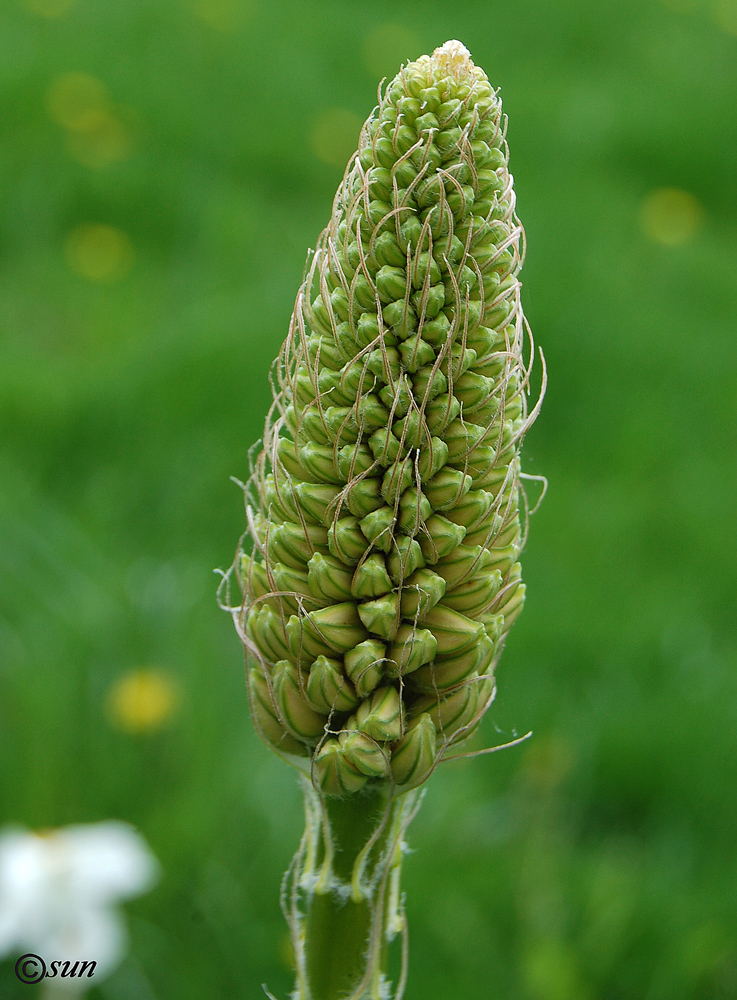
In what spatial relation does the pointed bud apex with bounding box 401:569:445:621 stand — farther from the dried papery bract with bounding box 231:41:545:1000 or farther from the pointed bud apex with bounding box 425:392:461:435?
the pointed bud apex with bounding box 425:392:461:435

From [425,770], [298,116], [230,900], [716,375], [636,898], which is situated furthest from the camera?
[298,116]

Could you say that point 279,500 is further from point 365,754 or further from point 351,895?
point 351,895

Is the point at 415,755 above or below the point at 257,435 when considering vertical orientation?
below

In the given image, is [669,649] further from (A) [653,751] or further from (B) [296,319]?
(B) [296,319]

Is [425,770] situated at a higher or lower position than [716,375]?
lower

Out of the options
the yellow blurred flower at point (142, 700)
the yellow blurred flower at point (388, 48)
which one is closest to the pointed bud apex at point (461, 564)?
the yellow blurred flower at point (142, 700)

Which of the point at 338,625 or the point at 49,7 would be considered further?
the point at 49,7

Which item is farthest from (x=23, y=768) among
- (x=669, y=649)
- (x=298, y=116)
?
(x=298, y=116)

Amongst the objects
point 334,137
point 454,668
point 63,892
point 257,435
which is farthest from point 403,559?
point 334,137
